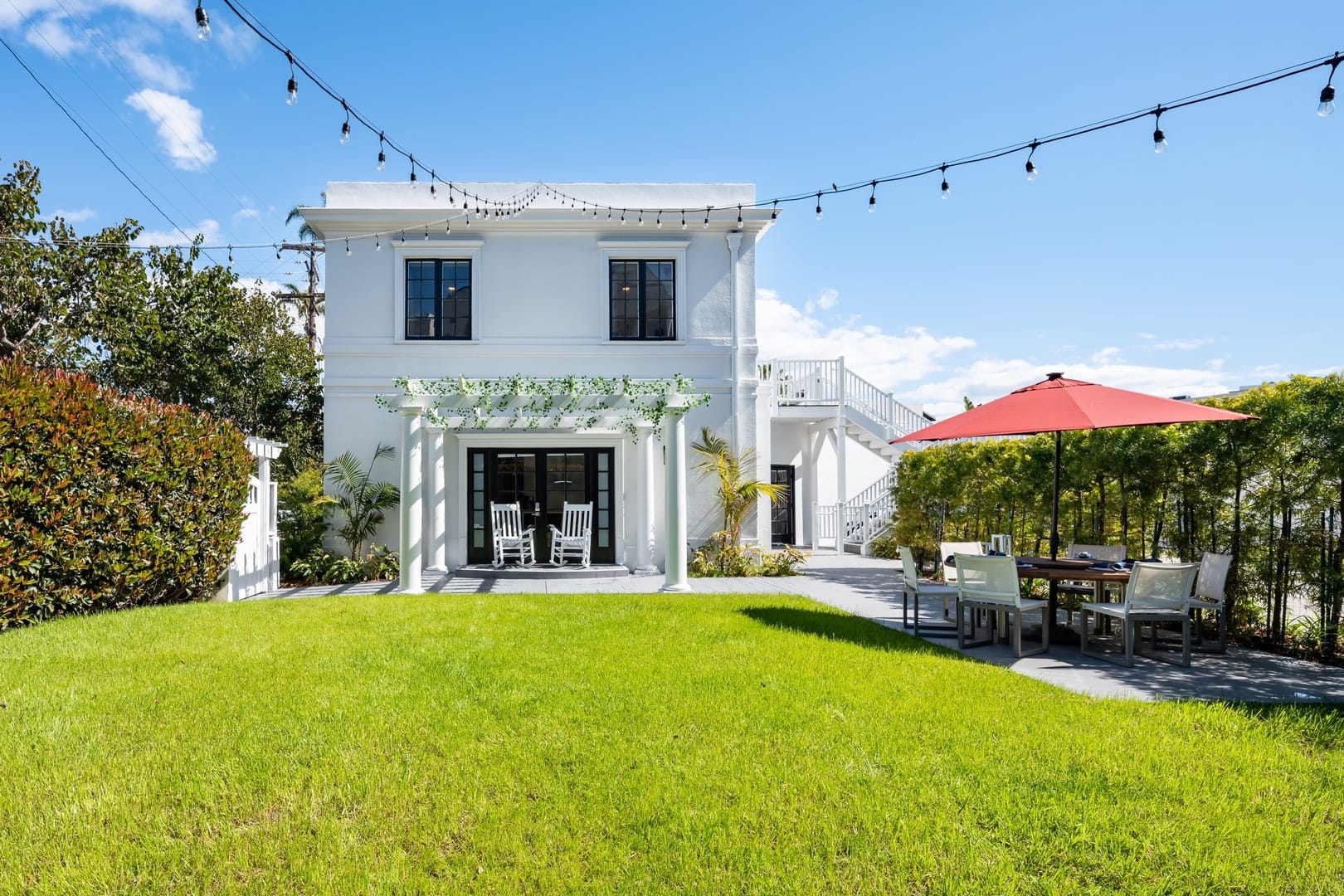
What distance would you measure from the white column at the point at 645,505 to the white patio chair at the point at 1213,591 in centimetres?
742

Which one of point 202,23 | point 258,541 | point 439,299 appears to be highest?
point 439,299

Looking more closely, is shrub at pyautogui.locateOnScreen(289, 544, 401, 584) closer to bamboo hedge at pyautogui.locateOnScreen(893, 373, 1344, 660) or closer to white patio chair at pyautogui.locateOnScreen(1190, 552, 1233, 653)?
bamboo hedge at pyautogui.locateOnScreen(893, 373, 1344, 660)

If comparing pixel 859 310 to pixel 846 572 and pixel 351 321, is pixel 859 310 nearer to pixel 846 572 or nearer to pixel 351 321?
pixel 846 572

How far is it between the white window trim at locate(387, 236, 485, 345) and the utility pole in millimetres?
14011

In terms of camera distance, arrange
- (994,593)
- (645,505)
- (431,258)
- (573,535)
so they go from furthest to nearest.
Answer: (431,258)
(573,535)
(645,505)
(994,593)

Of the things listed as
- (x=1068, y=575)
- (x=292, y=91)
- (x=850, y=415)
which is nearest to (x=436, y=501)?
(x=292, y=91)

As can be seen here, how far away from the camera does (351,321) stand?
12188 mm

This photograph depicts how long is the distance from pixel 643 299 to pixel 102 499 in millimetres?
8231

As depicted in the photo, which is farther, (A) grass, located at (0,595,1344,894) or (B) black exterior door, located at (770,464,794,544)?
(B) black exterior door, located at (770,464,794,544)

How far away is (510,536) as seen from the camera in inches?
470

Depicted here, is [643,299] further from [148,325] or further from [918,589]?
[148,325]

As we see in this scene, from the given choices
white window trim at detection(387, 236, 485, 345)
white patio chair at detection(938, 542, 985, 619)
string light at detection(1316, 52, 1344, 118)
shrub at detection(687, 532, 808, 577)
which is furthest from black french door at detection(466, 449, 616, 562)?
string light at detection(1316, 52, 1344, 118)

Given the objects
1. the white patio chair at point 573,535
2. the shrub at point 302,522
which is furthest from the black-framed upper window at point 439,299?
the white patio chair at point 573,535

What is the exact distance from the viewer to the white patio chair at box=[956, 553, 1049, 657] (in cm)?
613
